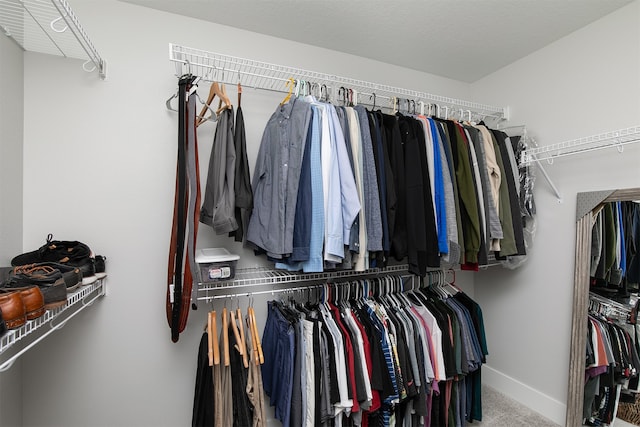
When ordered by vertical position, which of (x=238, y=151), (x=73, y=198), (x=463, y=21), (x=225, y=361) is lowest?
(x=225, y=361)

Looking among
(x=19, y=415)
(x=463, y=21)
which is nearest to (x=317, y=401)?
(x=19, y=415)

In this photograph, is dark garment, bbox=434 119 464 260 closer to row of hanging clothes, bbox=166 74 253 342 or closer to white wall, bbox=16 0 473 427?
row of hanging clothes, bbox=166 74 253 342

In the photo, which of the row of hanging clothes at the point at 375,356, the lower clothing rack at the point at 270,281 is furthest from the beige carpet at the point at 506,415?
the lower clothing rack at the point at 270,281

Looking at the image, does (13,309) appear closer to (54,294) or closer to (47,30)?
(54,294)

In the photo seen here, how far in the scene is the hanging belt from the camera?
1.20 m

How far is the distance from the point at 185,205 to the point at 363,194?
79cm

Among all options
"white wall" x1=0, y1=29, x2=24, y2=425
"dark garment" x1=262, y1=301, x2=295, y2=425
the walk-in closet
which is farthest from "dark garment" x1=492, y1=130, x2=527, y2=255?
"white wall" x1=0, y1=29, x2=24, y2=425

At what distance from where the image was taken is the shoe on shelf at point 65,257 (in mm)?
1203

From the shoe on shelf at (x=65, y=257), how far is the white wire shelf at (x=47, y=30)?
0.87 metres

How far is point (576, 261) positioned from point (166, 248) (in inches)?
93.4

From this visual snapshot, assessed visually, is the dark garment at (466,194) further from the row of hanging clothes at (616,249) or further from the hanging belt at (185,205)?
the hanging belt at (185,205)

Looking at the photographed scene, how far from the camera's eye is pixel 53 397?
1.41m

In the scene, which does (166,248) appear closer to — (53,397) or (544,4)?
(53,397)

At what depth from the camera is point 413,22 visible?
1.61 m
